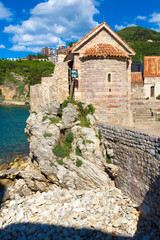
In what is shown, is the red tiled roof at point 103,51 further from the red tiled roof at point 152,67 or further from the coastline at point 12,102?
the coastline at point 12,102

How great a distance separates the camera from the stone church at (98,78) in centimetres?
1233

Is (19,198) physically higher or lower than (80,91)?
→ lower

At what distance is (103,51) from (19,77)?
67.7 m

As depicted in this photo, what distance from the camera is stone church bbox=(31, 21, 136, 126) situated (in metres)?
12.3

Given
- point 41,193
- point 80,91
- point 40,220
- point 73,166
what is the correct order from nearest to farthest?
point 40,220, point 73,166, point 41,193, point 80,91

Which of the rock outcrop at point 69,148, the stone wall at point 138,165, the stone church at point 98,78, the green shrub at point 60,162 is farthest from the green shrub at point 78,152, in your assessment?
the stone church at point 98,78

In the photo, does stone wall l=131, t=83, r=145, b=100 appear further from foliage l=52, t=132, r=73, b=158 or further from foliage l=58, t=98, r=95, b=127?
foliage l=52, t=132, r=73, b=158

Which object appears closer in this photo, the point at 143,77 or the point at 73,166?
the point at 73,166

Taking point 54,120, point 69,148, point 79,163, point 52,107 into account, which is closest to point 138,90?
point 52,107

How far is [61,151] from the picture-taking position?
11086mm

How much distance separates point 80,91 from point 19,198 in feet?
26.4

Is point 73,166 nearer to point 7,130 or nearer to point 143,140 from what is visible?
point 143,140

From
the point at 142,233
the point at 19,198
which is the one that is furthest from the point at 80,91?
the point at 142,233

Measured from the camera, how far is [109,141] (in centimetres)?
1098
